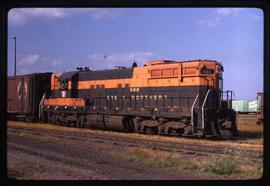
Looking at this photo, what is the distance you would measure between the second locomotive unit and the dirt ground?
6424 millimetres

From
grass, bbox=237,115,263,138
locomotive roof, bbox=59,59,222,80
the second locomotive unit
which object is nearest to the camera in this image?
the second locomotive unit

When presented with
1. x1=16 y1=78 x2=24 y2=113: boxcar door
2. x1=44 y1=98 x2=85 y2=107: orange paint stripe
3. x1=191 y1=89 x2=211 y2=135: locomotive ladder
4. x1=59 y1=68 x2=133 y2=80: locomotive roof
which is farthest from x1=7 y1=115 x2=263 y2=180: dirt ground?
x1=16 y1=78 x2=24 y2=113: boxcar door

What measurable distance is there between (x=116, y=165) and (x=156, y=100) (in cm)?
1308

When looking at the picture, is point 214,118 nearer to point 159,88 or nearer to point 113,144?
point 159,88

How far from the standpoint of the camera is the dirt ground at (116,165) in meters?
10.6

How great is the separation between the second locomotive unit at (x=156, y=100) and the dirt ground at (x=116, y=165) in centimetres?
Result: 642

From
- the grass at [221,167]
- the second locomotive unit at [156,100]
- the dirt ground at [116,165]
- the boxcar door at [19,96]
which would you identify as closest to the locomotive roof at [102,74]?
the second locomotive unit at [156,100]

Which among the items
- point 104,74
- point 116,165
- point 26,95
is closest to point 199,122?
point 104,74

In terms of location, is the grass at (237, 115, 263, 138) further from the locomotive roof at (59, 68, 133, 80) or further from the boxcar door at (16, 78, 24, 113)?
the boxcar door at (16, 78, 24, 113)

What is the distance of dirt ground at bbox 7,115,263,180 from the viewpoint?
34.9 feet

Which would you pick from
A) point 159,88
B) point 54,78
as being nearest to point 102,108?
point 159,88

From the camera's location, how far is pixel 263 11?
396cm

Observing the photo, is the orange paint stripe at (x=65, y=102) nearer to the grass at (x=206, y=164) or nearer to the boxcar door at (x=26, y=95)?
the boxcar door at (x=26, y=95)

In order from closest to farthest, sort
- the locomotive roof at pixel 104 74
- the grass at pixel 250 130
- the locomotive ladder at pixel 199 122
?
1. the locomotive ladder at pixel 199 122
2. the grass at pixel 250 130
3. the locomotive roof at pixel 104 74
